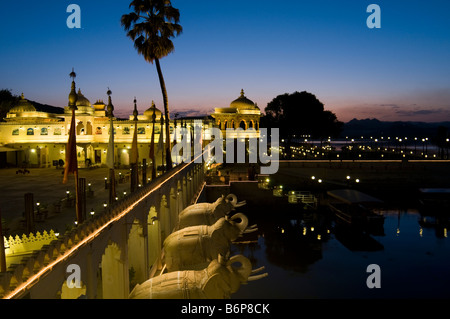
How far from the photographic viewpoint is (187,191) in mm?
26375

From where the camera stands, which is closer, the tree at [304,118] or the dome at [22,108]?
the dome at [22,108]

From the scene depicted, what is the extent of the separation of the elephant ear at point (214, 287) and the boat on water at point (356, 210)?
27055 millimetres

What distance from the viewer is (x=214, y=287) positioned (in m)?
9.40

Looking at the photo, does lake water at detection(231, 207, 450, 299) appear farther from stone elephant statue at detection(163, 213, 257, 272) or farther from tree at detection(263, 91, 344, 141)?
tree at detection(263, 91, 344, 141)

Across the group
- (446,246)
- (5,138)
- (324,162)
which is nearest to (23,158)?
(5,138)

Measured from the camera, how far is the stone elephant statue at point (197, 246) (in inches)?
550

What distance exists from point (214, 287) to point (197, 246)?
488 centimetres

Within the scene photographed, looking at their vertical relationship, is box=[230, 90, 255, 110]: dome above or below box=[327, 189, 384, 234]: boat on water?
above

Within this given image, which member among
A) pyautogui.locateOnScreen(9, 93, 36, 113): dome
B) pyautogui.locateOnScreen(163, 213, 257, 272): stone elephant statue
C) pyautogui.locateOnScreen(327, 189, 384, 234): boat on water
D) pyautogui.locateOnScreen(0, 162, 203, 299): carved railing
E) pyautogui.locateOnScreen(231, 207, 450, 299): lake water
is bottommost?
pyautogui.locateOnScreen(231, 207, 450, 299): lake water

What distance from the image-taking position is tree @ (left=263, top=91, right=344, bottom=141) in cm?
7581

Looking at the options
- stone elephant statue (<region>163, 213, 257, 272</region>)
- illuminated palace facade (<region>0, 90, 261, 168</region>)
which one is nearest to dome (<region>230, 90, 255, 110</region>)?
illuminated palace facade (<region>0, 90, 261, 168</region>)

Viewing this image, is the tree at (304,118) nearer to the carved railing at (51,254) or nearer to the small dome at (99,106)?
the small dome at (99,106)

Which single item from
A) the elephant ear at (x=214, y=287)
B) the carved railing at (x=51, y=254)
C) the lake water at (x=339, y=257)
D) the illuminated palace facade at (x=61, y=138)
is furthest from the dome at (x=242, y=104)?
the elephant ear at (x=214, y=287)

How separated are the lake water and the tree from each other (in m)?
39.0
